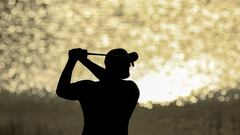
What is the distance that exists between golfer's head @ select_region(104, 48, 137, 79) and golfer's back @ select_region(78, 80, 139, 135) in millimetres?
96

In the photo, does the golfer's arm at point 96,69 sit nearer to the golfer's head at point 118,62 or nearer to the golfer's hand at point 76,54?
the golfer's head at point 118,62

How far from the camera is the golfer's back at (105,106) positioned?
8.48 metres

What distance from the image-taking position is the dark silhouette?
27.7 feet

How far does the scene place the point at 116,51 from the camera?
28.0 ft

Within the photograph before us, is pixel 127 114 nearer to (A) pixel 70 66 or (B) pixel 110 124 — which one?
(B) pixel 110 124

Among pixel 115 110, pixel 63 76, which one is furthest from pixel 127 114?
pixel 63 76

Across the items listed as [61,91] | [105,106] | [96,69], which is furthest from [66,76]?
[105,106]

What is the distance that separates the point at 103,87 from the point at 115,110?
25 centimetres

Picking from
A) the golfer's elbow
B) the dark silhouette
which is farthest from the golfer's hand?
the golfer's elbow

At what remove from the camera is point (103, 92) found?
8555mm

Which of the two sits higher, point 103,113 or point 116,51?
point 116,51

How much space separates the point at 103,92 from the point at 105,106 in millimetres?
139

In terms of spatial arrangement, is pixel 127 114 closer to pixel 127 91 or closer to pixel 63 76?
pixel 127 91

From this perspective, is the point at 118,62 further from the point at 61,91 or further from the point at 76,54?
the point at 61,91
